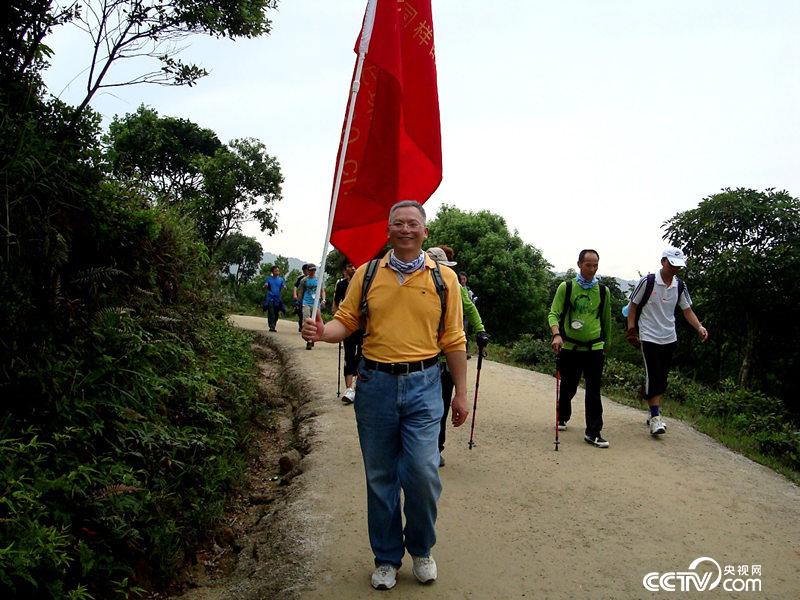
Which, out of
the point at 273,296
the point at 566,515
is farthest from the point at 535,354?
the point at 566,515

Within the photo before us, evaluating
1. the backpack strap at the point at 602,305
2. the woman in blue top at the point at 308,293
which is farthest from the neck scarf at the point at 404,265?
the woman in blue top at the point at 308,293

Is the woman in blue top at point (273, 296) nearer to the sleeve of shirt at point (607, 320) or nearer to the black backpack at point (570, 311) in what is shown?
the black backpack at point (570, 311)

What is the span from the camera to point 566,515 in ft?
→ 15.5

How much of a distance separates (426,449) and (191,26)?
6.34m

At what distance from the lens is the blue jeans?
339 cm

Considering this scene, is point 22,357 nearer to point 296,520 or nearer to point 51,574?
point 51,574

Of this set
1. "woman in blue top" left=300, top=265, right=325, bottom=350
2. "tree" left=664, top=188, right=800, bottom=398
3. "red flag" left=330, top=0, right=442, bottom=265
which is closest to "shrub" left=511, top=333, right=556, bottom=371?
"woman in blue top" left=300, top=265, right=325, bottom=350

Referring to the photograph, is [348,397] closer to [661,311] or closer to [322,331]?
[661,311]

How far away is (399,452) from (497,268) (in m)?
29.5

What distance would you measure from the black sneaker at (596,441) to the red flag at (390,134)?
3.89 metres

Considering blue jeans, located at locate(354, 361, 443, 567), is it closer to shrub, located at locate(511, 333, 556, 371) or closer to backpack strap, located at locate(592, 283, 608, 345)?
backpack strap, located at locate(592, 283, 608, 345)

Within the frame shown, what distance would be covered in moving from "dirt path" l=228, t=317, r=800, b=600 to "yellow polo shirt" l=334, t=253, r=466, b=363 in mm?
1396

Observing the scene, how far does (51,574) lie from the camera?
312 centimetres

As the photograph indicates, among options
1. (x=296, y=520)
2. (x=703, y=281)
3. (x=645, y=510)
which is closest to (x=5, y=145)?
(x=296, y=520)
